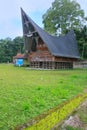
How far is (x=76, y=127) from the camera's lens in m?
6.67

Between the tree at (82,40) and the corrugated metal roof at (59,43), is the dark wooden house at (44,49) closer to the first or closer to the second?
the corrugated metal roof at (59,43)

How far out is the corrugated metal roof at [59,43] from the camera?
33787 mm

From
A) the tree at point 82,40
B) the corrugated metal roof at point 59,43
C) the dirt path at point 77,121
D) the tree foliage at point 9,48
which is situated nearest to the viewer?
the dirt path at point 77,121

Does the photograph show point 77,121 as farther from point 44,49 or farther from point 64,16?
point 64,16

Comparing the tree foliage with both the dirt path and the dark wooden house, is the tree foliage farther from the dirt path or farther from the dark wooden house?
the dirt path

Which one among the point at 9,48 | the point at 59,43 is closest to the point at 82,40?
the point at 59,43

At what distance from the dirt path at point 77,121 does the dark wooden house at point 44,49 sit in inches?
974

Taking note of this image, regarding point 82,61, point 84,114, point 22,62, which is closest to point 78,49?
point 82,61

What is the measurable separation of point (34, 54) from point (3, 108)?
30.2m

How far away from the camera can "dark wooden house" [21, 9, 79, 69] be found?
34.2 meters

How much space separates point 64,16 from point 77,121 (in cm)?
3986

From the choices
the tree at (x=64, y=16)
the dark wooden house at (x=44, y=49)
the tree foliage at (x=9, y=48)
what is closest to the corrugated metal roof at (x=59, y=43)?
the dark wooden house at (x=44, y=49)

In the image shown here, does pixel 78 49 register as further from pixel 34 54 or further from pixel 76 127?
→ pixel 76 127

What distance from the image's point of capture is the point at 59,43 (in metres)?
37.8
